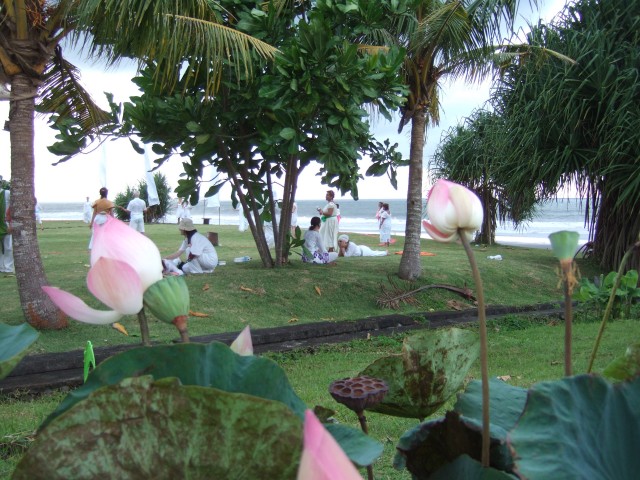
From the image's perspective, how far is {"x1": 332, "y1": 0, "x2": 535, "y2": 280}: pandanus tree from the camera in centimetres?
844

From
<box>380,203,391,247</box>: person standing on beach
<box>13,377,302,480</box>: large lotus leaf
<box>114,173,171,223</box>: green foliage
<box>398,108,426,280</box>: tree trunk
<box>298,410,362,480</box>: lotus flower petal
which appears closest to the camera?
<box>298,410,362,480</box>: lotus flower petal

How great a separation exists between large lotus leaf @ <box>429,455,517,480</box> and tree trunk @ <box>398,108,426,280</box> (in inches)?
375

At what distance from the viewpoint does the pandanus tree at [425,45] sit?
8.44 metres

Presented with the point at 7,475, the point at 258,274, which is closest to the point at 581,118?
the point at 258,274

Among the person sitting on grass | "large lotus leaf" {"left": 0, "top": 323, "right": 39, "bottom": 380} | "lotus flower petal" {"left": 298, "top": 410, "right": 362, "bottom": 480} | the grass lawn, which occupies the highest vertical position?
"lotus flower petal" {"left": 298, "top": 410, "right": 362, "bottom": 480}

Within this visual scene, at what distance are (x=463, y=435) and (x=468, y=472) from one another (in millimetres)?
81

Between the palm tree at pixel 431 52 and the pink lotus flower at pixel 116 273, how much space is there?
7.93 m

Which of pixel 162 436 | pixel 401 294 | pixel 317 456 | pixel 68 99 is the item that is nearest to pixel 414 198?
pixel 401 294

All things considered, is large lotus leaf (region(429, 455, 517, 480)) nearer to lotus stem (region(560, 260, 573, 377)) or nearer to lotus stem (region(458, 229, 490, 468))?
lotus stem (region(458, 229, 490, 468))

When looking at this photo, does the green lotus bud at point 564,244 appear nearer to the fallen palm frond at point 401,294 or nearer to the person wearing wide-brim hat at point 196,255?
the fallen palm frond at point 401,294

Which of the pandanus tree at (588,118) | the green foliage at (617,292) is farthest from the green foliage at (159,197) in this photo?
the green foliage at (617,292)

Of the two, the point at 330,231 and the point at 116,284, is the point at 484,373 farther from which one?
the point at 330,231

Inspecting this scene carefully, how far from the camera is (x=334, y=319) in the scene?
830 cm

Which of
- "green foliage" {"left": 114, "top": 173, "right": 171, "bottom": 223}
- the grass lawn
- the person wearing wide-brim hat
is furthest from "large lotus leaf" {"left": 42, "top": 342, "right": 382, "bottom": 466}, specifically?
"green foliage" {"left": 114, "top": 173, "right": 171, "bottom": 223}
